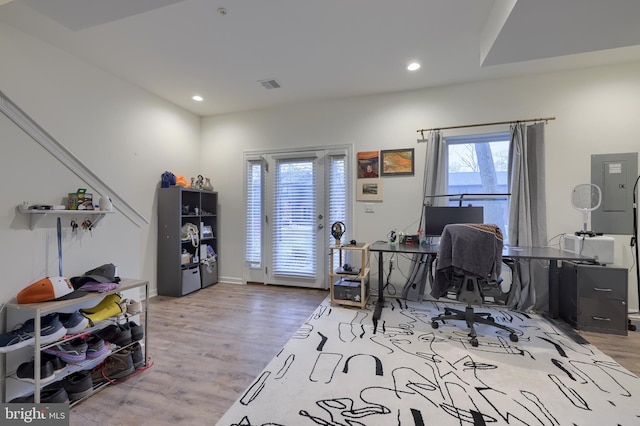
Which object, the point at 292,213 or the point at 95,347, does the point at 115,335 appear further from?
the point at 292,213

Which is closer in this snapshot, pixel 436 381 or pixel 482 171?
pixel 436 381

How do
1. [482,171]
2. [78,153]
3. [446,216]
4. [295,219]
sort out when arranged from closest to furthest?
[78,153], [446,216], [482,171], [295,219]

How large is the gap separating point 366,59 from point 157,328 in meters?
3.59

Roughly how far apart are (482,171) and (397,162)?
3.54 ft

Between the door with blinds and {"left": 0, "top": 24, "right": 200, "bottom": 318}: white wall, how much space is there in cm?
130

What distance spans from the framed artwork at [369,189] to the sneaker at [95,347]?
10.2 ft

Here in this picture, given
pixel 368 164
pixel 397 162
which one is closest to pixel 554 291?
pixel 397 162

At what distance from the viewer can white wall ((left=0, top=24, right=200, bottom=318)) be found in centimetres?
162

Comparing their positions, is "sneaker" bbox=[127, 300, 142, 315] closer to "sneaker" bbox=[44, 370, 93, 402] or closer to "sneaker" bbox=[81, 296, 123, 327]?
"sneaker" bbox=[81, 296, 123, 327]

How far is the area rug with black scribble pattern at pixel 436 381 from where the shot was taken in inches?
58.8

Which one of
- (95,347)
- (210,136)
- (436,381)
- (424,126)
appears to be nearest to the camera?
(95,347)

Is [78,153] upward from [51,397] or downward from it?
upward

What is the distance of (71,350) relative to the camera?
1606 mm

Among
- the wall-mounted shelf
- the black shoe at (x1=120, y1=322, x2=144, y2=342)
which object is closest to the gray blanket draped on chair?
the black shoe at (x1=120, y1=322, x2=144, y2=342)
